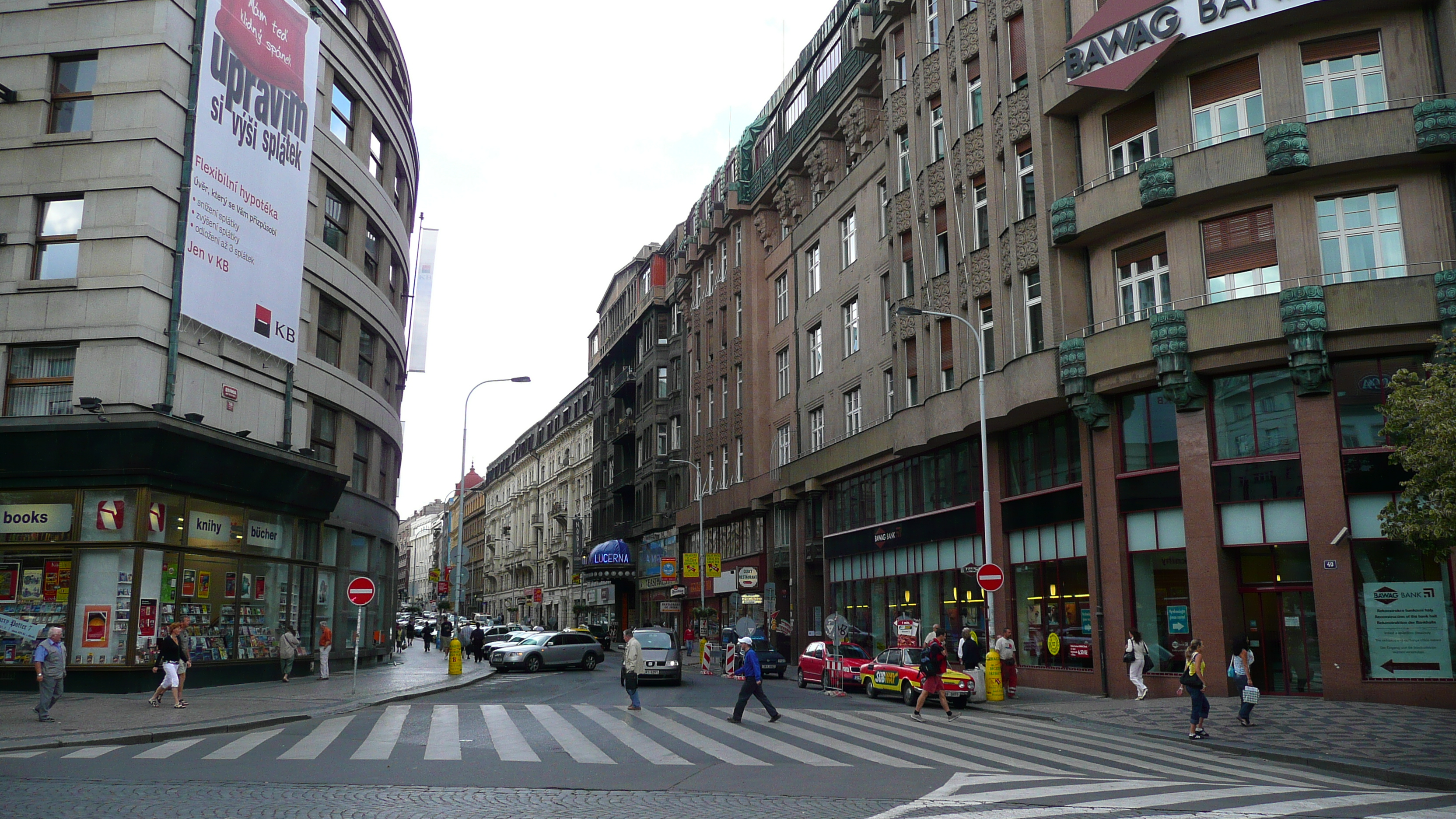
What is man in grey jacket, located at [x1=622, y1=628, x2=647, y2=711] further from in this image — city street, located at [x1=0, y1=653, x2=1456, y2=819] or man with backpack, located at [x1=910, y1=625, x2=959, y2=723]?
man with backpack, located at [x1=910, y1=625, x2=959, y2=723]

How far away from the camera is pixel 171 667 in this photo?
69.5 ft

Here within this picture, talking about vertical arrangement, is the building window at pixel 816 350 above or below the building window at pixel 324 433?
above

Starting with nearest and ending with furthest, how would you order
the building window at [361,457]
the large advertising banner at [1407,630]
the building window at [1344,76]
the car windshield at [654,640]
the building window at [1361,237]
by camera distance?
1. the large advertising banner at [1407,630]
2. the building window at [1361,237]
3. the building window at [1344,76]
4. the car windshield at [654,640]
5. the building window at [361,457]

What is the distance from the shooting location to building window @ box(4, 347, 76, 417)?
81.1 ft

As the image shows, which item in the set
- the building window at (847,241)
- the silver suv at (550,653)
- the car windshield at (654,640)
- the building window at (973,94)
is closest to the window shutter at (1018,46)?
the building window at (973,94)

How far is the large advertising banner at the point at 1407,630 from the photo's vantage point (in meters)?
21.8

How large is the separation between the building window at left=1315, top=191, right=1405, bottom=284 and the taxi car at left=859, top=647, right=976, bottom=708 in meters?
11.6

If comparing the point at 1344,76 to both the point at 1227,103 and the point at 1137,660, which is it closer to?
the point at 1227,103

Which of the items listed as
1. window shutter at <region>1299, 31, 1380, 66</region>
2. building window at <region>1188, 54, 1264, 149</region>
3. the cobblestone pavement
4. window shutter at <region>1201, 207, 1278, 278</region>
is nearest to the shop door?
window shutter at <region>1201, 207, 1278, 278</region>

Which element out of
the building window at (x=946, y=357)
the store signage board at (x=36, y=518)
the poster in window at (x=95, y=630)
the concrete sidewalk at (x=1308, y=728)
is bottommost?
the concrete sidewalk at (x=1308, y=728)

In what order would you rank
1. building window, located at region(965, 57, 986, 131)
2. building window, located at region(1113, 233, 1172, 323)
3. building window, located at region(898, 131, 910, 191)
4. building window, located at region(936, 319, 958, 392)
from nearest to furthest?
1. building window, located at region(1113, 233, 1172, 323)
2. building window, located at region(965, 57, 986, 131)
3. building window, located at region(936, 319, 958, 392)
4. building window, located at region(898, 131, 910, 191)

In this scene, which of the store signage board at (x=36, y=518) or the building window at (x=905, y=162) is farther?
the building window at (x=905, y=162)

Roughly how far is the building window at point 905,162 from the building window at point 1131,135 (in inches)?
375

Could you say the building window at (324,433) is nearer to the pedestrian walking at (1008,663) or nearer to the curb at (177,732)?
the curb at (177,732)
